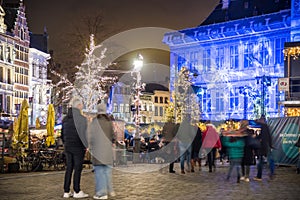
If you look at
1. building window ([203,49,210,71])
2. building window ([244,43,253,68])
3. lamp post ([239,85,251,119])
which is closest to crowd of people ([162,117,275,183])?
lamp post ([239,85,251,119])

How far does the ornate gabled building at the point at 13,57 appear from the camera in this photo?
56.4 metres

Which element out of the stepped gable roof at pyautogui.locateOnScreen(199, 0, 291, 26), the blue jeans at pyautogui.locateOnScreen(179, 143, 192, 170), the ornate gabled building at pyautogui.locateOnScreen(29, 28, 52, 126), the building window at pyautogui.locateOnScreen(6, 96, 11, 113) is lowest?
the blue jeans at pyautogui.locateOnScreen(179, 143, 192, 170)

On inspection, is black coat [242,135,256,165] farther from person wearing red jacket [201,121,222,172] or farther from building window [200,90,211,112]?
building window [200,90,211,112]

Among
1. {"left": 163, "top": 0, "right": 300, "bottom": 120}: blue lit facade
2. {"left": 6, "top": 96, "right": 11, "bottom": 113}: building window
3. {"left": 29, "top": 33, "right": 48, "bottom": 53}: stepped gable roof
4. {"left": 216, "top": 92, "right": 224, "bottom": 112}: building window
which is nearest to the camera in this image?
{"left": 163, "top": 0, "right": 300, "bottom": 120}: blue lit facade

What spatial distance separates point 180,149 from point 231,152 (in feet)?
12.1

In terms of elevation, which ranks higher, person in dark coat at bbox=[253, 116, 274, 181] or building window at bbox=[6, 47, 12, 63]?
building window at bbox=[6, 47, 12, 63]

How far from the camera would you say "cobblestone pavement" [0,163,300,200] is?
1248 centimetres

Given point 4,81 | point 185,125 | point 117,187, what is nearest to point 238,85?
point 4,81

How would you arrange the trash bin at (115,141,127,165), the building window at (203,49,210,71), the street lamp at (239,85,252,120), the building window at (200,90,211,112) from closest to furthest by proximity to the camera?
1. the trash bin at (115,141,127,165)
2. the street lamp at (239,85,252,120)
3. the building window at (200,90,211,112)
4. the building window at (203,49,210,71)

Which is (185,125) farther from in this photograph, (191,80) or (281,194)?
(191,80)

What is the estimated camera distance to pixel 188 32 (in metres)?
62.2

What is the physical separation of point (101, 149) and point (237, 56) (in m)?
A: 46.3

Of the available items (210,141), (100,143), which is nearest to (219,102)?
(210,141)

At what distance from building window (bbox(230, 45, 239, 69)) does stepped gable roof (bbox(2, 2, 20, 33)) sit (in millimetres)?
21592
